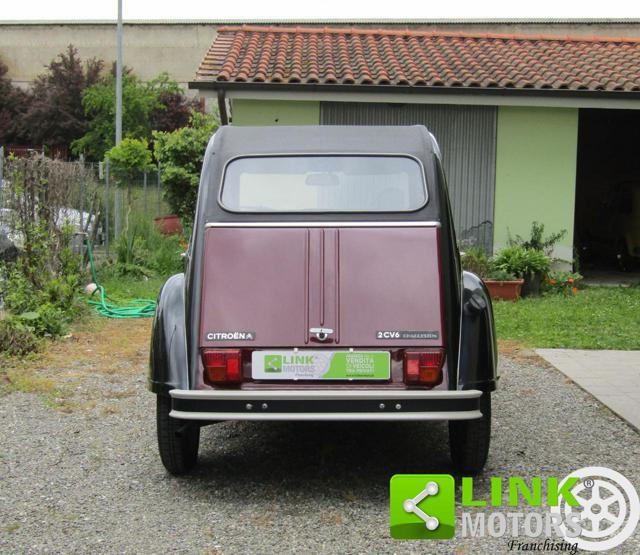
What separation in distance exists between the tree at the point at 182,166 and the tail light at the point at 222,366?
11.3 metres

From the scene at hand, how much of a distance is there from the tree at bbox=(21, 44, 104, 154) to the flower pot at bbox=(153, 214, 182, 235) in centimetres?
2563

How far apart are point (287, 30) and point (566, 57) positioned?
5.36 metres

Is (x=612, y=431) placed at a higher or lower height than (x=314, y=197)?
lower

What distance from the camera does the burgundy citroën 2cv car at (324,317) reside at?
4.51m

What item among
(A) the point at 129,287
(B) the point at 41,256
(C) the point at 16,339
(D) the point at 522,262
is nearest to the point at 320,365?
(C) the point at 16,339

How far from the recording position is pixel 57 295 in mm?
10242

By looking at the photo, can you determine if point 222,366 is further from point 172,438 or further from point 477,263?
point 477,263

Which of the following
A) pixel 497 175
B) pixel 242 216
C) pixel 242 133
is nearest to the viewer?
pixel 242 216

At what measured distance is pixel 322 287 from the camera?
475 centimetres

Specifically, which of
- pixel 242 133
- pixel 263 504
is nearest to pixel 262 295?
pixel 263 504

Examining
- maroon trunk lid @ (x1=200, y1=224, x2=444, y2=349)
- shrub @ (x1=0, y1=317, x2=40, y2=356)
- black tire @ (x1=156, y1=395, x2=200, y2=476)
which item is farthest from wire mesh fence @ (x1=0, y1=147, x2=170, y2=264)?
maroon trunk lid @ (x1=200, y1=224, x2=444, y2=349)
